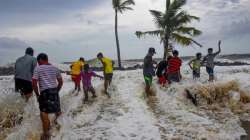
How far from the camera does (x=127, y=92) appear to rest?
17.7 meters

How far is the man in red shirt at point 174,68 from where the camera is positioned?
1875cm

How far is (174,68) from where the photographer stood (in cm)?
1886

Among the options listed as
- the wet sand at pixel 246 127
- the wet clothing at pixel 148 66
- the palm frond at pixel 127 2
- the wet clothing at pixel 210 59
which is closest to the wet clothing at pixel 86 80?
the wet clothing at pixel 148 66

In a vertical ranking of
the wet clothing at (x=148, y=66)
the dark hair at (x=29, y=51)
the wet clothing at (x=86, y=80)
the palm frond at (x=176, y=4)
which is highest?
the palm frond at (x=176, y=4)

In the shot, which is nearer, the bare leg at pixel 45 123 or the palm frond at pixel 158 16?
the bare leg at pixel 45 123

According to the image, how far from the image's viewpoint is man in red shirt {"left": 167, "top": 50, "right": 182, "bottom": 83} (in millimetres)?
18750

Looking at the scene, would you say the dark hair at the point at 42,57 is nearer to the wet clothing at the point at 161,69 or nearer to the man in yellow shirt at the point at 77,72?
the man in yellow shirt at the point at 77,72

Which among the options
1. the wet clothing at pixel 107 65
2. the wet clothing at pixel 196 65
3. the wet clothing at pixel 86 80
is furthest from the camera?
the wet clothing at pixel 196 65

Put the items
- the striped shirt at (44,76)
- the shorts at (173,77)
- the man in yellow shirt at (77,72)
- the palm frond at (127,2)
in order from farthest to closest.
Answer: the palm frond at (127,2)
the shorts at (173,77)
the man in yellow shirt at (77,72)
the striped shirt at (44,76)

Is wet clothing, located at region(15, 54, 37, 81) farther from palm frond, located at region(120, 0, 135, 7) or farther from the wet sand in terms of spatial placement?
palm frond, located at region(120, 0, 135, 7)

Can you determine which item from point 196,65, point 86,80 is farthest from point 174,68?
point 86,80

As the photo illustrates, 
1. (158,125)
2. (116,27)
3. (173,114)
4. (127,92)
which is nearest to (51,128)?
(158,125)

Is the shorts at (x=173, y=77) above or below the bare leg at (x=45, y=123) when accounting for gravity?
above

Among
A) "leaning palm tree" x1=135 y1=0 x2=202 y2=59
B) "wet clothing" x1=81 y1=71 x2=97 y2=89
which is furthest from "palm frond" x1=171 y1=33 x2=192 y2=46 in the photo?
"wet clothing" x1=81 y1=71 x2=97 y2=89
